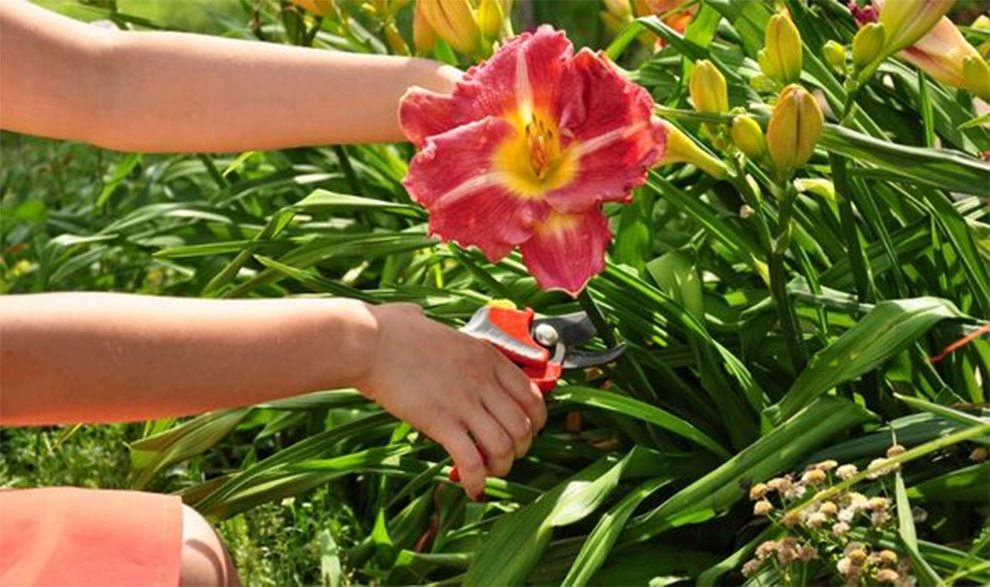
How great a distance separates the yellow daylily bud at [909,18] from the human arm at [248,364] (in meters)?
0.43

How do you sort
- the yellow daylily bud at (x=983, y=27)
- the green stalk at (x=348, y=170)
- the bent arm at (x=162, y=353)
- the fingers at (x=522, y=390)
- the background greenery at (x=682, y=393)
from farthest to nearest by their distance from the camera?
the green stalk at (x=348, y=170) < the yellow daylily bud at (x=983, y=27) < the background greenery at (x=682, y=393) < the fingers at (x=522, y=390) < the bent arm at (x=162, y=353)

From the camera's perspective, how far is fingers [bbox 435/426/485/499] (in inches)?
56.4

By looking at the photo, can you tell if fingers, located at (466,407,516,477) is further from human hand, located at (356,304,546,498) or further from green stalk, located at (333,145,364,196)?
green stalk, located at (333,145,364,196)

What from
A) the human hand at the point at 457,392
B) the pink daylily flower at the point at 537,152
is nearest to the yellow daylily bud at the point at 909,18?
the pink daylily flower at the point at 537,152

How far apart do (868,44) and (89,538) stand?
2.53 feet

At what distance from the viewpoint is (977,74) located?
5.04 feet

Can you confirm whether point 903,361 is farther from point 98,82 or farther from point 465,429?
point 98,82

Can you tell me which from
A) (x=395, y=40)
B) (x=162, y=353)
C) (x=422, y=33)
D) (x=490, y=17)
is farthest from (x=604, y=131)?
(x=395, y=40)

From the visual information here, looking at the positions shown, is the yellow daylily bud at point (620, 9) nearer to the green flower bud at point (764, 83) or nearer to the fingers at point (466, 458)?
the green flower bud at point (764, 83)

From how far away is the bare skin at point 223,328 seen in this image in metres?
1.40

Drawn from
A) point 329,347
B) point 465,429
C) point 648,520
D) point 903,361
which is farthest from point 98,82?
point 903,361

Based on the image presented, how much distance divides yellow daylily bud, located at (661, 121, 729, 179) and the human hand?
0.78ft

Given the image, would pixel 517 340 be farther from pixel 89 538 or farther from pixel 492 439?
pixel 89 538

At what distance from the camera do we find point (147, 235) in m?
2.46
